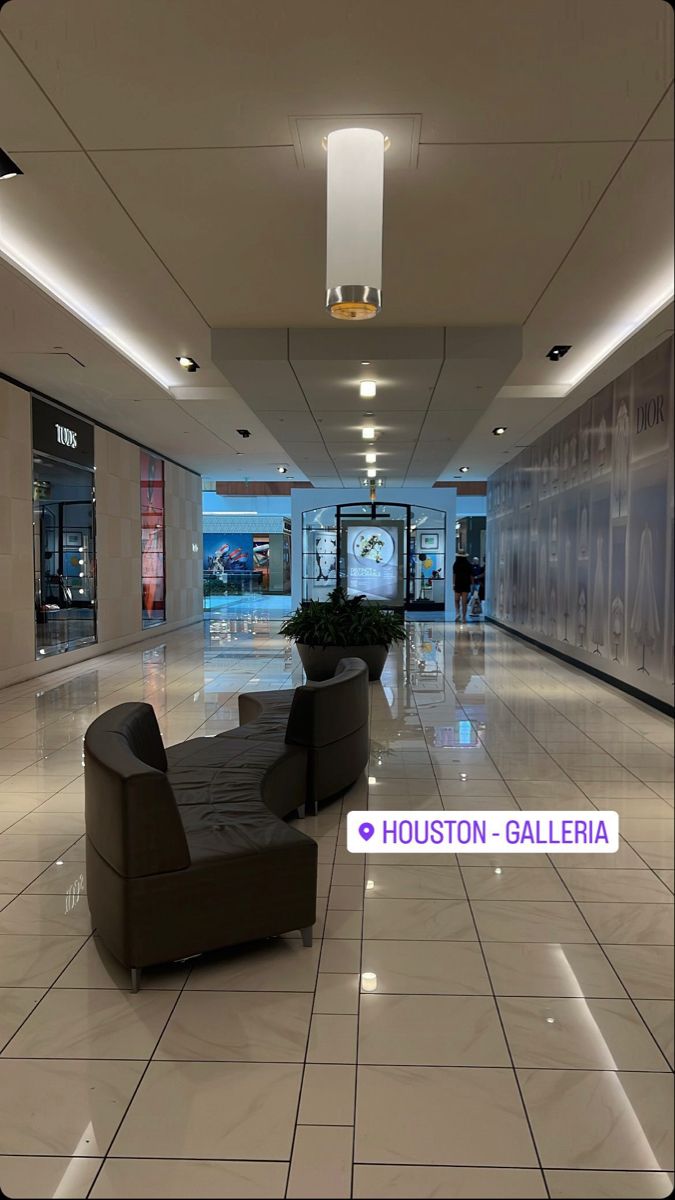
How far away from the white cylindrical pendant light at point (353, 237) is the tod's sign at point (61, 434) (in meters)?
9.09

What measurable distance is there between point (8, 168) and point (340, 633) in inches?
205

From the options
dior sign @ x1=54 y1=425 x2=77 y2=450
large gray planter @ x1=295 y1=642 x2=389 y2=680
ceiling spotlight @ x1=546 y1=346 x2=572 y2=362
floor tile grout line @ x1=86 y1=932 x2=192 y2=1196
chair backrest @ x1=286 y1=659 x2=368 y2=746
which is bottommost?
floor tile grout line @ x1=86 y1=932 x2=192 y2=1196

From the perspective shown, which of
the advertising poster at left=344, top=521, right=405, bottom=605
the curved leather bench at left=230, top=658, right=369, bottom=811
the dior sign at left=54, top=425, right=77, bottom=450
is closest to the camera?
the curved leather bench at left=230, top=658, right=369, bottom=811

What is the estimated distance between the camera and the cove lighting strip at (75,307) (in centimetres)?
534

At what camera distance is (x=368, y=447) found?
12.0 meters

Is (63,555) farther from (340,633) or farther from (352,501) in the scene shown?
(352,501)

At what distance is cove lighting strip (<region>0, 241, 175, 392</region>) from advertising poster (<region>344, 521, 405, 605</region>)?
1255cm

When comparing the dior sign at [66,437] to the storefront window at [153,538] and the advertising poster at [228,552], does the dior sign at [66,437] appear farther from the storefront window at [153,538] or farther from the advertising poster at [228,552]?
the advertising poster at [228,552]

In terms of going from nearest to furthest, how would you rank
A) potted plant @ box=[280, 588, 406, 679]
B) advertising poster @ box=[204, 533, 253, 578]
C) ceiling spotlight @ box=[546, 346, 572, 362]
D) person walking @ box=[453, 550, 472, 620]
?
ceiling spotlight @ box=[546, 346, 572, 362], potted plant @ box=[280, 588, 406, 679], person walking @ box=[453, 550, 472, 620], advertising poster @ box=[204, 533, 253, 578]

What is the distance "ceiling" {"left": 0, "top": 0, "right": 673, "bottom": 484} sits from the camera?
3.74 feet

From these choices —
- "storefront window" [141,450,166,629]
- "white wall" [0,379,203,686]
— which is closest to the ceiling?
"white wall" [0,379,203,686]

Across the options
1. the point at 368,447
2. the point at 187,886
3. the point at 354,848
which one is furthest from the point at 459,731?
the point at 368,447

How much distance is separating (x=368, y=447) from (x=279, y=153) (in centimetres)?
833

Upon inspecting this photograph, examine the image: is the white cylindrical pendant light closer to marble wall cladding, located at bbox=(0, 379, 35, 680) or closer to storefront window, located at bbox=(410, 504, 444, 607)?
marble wall cladding, located at bbox=(0, 379, 35, 680)
